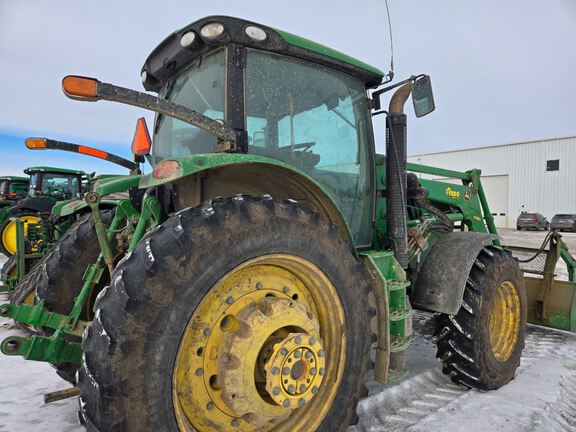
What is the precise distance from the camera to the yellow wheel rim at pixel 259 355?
1.77m

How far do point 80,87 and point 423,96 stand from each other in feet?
7.52

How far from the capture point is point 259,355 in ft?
6.33

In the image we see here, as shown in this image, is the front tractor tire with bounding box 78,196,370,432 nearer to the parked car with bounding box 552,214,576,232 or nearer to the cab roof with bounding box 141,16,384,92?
the cab roof with bounding box 141,16,384,92

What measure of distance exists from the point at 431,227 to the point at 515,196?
2907 centimetres

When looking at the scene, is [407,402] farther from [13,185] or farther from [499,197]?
[499,197]

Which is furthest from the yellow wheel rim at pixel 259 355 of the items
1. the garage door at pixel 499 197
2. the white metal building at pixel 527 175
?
the garage door at pixel 499 197

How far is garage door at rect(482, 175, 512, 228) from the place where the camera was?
95.5 feet

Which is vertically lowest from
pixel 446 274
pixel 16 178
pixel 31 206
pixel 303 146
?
pixel 446 274

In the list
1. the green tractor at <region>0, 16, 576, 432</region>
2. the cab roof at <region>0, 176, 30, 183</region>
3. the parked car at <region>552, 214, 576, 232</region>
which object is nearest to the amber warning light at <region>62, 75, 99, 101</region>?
the green tractor at <region>0, 16, 576, 432</region>

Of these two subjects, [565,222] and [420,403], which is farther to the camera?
[565,222]

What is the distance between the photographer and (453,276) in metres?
3.09

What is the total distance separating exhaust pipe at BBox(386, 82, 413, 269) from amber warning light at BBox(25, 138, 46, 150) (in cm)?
249

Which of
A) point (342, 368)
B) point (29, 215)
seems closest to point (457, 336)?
point (342, 368)

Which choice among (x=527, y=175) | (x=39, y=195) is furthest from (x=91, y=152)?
(x=527, y=175)
